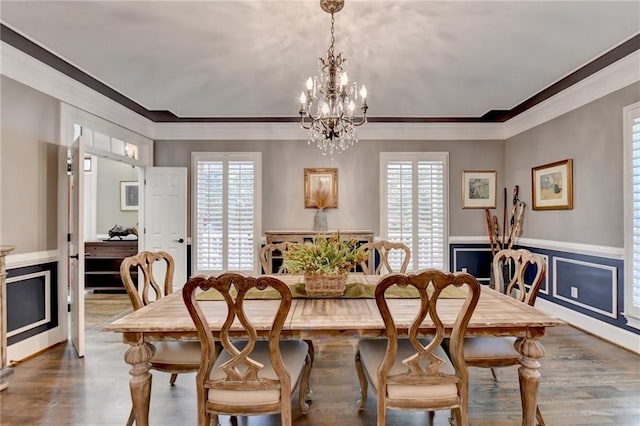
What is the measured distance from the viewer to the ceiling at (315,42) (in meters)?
2.40

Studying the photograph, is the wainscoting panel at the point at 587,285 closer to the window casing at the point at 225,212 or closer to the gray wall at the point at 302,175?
the gray wall at the point at 302,175

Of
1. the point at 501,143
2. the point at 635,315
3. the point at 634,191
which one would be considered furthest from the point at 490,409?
the point at 501,143

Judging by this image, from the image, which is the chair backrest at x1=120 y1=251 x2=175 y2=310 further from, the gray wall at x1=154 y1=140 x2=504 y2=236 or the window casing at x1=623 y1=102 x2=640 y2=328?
the window casing at x1=623 y1=102 x2=640 y2=328

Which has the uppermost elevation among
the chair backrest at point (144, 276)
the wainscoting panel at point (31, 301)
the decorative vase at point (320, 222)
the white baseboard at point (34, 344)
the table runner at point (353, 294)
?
the decorative vase at point (320, 222)

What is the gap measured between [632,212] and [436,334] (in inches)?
113

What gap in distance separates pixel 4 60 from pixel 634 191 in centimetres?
561

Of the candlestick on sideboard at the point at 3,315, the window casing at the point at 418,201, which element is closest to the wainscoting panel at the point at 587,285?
the window casing at the point at 418,201

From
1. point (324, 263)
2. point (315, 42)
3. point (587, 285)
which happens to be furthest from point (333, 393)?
point (587, 285)

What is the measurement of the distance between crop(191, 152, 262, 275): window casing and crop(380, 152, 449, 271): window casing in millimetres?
1981

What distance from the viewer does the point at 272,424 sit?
2.21m

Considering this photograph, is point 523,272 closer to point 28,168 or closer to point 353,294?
point 353,294

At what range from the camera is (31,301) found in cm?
320

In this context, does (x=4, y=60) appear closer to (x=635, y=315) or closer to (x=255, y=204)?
(x=255, y=204)

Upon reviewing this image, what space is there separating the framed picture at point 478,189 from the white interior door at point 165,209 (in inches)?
165
